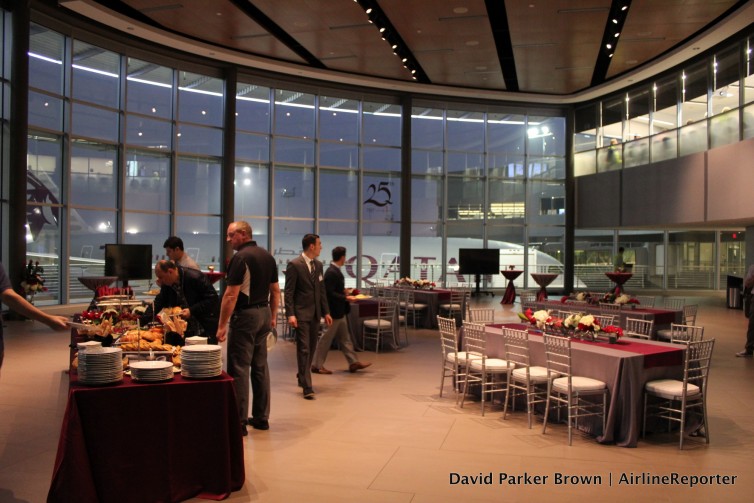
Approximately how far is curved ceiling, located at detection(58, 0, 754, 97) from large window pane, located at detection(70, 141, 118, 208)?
301 centimetres

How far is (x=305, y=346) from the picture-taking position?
6.51 metres

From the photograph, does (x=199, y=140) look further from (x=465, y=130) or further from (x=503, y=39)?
(x=465, y=130)

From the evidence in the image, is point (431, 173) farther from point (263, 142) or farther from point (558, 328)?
point (558, 328)

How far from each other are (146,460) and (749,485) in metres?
4.02

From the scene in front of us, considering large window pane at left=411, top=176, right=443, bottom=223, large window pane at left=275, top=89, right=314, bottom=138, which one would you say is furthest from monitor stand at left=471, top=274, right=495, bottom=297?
large window pane at left=275, top=89, right=314, bottom=138

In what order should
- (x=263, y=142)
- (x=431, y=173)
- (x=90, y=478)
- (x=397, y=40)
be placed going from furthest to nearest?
(x=431, y=173)
(x=263, y=142)
(x=397, y=40)
(x=90, y=478)

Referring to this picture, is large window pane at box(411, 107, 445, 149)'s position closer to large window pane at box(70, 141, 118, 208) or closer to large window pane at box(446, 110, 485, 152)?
large window pane at box(446, 110, 485, 152)

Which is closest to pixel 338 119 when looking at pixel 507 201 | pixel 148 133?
pixel 148 133

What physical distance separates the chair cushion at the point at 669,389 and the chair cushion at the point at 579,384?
1.26ft

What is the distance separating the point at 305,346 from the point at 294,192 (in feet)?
42.8

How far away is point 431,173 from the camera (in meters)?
21.2

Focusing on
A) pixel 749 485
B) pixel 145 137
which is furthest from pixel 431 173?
pixel 749 485

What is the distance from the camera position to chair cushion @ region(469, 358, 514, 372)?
241 inches

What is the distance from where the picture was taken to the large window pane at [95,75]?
14.3 m
